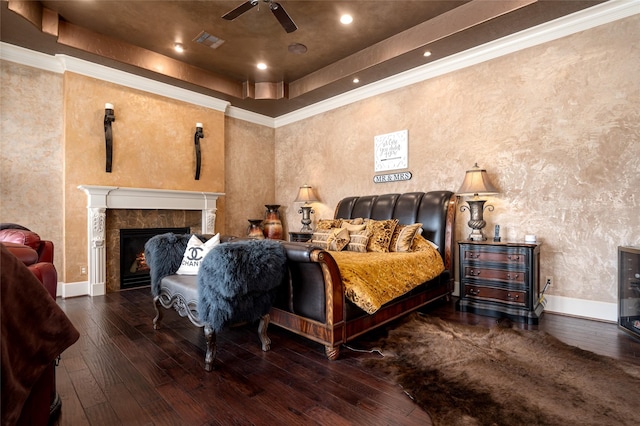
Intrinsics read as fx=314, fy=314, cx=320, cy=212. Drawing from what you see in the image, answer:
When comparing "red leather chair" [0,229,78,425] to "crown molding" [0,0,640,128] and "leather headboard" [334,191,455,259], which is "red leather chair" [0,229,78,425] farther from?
"crown molding" [0,0,640,128]

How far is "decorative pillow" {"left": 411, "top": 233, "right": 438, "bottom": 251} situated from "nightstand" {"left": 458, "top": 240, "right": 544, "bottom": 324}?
359 millimetres

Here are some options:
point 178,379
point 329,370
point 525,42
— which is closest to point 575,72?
point 525,42

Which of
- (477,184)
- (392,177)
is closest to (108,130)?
(392,177)

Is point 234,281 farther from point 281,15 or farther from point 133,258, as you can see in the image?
point 133,258

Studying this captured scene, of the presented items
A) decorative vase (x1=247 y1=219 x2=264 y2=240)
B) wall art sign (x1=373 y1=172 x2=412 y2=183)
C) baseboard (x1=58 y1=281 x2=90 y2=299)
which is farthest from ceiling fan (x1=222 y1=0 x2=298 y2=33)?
baseboard (x1=58 y1=281 x2=90 y2=299)

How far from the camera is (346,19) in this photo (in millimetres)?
3539

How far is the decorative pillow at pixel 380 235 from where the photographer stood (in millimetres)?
3541

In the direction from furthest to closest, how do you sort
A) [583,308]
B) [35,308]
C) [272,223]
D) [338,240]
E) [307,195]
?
[272,223], [307,195], [338,240], [583,308], [35,308]

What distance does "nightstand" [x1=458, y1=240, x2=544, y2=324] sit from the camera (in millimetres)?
3031

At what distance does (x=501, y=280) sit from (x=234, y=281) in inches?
105

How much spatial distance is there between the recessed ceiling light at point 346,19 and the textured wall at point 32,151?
376 cm

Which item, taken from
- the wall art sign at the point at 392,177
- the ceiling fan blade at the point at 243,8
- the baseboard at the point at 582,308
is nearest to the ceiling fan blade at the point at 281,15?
the ceiling fan blade at the point at 243,8

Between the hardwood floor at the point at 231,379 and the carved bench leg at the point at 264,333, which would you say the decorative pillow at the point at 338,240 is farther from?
the carved bench leg at the point at 264,333

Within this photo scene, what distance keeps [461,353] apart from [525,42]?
3.43 metres
